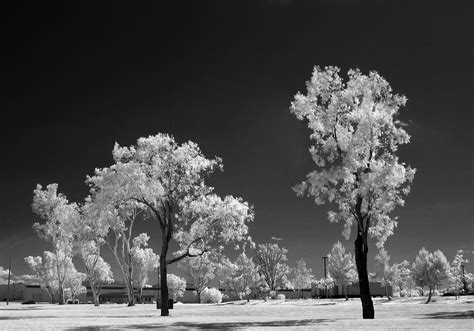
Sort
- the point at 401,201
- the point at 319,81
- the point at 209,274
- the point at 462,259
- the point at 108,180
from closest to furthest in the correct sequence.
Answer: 1. the point at 401,201
2. the point at 319,81
3. the point at 108,180
4. the point at 462,259
5. the point at 209,274

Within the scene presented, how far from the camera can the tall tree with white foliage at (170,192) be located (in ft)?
130

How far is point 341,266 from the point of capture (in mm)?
107938

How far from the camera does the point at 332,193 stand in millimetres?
31422

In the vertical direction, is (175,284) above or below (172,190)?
below

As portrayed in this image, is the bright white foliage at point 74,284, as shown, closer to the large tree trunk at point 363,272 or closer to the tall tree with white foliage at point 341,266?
the tall tree with white foliage at point 341,266

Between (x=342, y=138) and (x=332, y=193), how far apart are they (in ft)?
10.8

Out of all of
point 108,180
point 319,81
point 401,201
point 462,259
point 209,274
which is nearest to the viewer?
point 401,201

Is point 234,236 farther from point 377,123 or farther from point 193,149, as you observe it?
point 377,123

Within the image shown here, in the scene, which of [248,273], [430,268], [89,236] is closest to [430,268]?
[430,268]

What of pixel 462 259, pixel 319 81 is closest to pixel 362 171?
pixel 319 81

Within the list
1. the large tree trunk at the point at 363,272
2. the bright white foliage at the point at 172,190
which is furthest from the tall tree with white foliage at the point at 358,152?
the bright white foliage at the point at 172,190

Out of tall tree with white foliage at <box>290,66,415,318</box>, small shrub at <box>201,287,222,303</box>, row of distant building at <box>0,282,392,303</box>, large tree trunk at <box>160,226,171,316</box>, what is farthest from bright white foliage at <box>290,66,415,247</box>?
row of distant building at <box>0,282,392,303</box>

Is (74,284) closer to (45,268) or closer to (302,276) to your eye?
(45,268)

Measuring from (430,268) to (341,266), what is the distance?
21910mm
